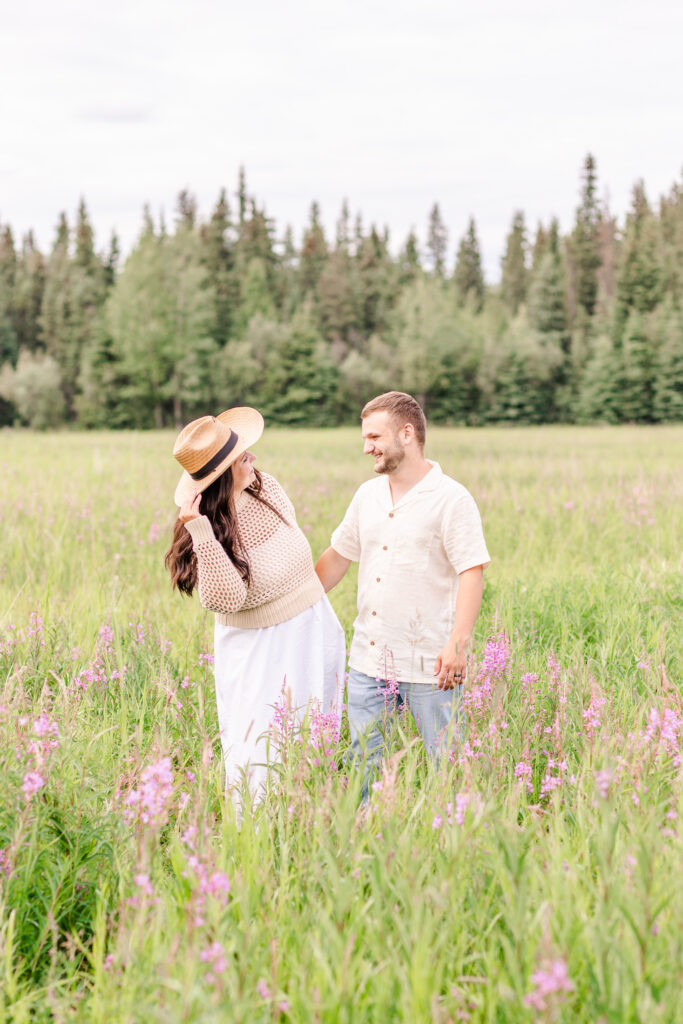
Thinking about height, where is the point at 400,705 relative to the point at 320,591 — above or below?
below

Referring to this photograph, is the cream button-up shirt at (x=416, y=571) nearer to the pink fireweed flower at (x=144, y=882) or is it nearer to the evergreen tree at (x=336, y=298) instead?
the pink fireweed flower at (x=144, y=882)

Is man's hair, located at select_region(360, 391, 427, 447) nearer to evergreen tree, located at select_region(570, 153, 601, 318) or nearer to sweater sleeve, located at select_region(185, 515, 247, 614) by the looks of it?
sweater sleeve, located at select_region(185, 515, 247, 614)

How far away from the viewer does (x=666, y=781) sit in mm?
2859

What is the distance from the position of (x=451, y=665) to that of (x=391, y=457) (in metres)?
0.96

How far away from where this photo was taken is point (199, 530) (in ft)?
11.1

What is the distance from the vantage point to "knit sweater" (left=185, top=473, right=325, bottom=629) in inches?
135

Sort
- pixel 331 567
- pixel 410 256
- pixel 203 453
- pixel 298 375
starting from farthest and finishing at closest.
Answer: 1. pixel 410 256
2. pixel 298 375
3. pixel 331 567
4. pixel 203 453

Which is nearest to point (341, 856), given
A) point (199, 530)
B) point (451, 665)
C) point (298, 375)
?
point (451, 665)

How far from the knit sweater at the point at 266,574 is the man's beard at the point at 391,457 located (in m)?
0.54

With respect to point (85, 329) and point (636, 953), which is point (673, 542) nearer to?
point (636, 953)

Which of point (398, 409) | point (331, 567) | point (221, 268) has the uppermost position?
point (221, 268)

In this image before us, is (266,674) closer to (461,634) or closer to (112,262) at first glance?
(461,634)

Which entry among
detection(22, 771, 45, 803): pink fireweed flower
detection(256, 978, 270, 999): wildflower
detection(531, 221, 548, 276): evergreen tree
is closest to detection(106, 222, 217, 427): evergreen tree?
detection(531, 221, 548, 276): evergreen tree

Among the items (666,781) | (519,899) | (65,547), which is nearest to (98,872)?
(519,899)
